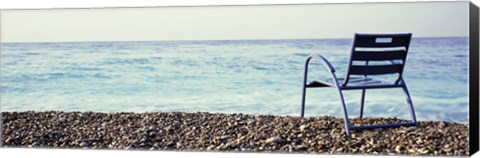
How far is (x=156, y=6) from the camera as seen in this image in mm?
5379

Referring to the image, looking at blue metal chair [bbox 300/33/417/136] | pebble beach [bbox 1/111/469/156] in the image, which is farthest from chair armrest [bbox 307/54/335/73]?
pebble beach [bbox 1/111/469/156]

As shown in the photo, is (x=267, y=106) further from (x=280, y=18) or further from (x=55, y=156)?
(x=55, y=156)

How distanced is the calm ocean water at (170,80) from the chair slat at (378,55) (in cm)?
37

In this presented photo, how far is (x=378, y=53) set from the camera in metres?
5.30

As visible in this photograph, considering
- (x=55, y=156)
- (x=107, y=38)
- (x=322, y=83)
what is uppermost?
A: (x=107, y=38)

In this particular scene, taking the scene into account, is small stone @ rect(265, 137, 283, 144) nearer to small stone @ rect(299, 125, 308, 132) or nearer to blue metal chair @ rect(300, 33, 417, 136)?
small stone @ rect(299, 125, 308, 132)

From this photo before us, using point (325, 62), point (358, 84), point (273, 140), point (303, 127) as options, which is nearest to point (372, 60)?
point (358, 84)

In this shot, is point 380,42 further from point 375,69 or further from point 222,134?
point 222,134

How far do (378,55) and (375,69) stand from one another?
103 mm

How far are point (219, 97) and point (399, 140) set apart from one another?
1.94 meters

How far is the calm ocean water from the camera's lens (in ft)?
19.8

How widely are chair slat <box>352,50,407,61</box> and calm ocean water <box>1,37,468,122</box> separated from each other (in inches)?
14.4

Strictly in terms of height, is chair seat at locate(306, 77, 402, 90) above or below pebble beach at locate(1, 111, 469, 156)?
above

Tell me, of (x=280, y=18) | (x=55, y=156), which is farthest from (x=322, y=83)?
(x=55, y=156)
